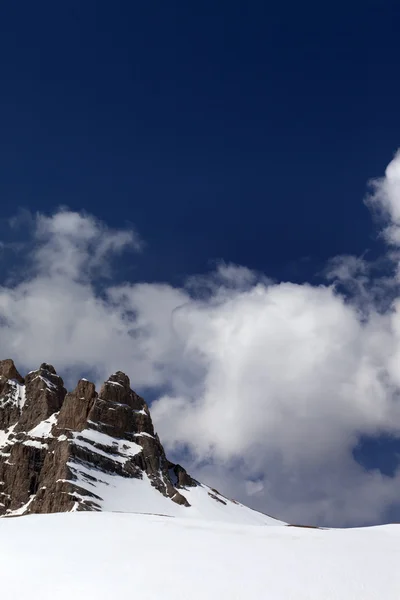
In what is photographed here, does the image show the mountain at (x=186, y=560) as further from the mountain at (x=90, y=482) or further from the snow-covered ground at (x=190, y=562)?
the mountain at (x=90, y=482)

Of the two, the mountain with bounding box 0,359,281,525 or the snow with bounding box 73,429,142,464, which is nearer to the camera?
the mountain with bounding box 0,359,281,525

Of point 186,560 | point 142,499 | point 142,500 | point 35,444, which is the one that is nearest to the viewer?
point 186,560

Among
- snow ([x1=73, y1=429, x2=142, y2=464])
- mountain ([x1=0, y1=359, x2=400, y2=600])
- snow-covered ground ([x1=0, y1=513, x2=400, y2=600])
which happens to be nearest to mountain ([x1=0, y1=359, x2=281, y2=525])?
snow ([x1=73, y1=429, x2=142, y2=464])

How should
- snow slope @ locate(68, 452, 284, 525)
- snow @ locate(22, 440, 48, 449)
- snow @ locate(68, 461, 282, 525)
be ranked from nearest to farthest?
snow slope @ locate(68, 452, 284, 525) < snow @ locate(68, 461, 282, 525) < snow @ locate(22, 440, 48, 449)

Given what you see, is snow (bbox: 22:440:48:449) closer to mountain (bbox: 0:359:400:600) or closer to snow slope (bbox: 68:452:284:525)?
snow slope (bbox: 68:452:284:525)

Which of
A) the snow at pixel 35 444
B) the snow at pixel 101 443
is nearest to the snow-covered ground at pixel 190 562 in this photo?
the snow at pixel 101 443

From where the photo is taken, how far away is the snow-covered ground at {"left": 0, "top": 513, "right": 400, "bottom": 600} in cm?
2595

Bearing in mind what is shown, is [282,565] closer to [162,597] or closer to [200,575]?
[200,575]

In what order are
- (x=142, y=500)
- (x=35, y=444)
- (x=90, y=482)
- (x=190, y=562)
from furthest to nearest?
(x=35, y=444) < (x=142, y=500) < (x=90, y=482) < (x=190, y=562)

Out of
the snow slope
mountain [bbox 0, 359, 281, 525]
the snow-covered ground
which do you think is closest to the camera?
the snow-covered ground

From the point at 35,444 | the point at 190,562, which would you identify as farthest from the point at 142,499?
the point at 190,562

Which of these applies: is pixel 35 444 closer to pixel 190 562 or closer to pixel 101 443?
pixel 101 443

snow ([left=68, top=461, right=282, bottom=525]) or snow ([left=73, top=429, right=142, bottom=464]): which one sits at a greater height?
snow ([left=73, top=429, right=142, bottom=464])

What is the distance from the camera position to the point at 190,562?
29109 mm
